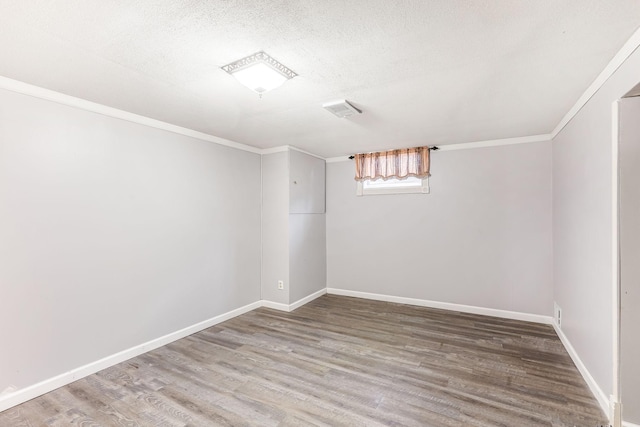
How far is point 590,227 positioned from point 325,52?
94.8 inches

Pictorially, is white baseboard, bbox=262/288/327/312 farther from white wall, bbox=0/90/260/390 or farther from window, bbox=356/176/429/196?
window, bbox=356/176/429/196

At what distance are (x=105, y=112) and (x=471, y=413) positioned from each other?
383 centimetres

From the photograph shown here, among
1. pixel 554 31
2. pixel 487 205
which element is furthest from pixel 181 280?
pixel 487 205

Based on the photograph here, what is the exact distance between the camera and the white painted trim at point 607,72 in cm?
162

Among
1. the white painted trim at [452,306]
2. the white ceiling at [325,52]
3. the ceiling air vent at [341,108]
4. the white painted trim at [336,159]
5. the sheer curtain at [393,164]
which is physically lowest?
the white painted trim at [452,306]

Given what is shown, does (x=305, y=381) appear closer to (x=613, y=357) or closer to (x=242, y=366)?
(x=242, y=366)

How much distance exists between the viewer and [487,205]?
3982 millimetres

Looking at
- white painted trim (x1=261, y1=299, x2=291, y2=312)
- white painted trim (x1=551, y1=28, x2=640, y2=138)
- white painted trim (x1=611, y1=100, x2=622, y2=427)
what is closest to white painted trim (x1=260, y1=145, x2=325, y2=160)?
white painted trim (x1=261, y1=299, x2=291, y2=312)

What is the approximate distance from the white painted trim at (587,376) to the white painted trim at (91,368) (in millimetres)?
3658

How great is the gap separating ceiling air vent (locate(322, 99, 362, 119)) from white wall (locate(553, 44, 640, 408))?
1.79 meters

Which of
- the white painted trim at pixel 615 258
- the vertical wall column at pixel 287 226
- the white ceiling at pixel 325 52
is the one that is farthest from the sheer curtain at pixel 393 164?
the white painted trim at pixel 615 258

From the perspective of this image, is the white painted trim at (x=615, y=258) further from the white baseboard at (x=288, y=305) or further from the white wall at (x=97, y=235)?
the white wall at (x=97, y=235)

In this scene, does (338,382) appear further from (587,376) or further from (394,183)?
(394,183)

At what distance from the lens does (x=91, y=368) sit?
99.9 inches
